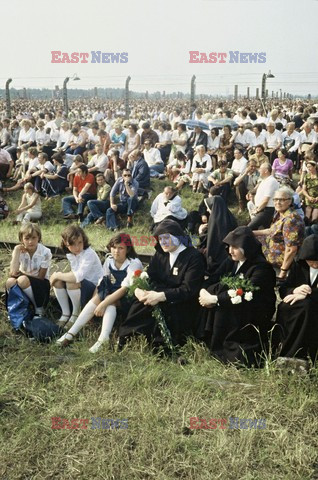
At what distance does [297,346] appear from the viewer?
4836 mm

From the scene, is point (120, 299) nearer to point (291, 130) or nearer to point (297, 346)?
point (297, 346)

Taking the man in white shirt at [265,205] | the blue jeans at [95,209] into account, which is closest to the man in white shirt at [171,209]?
the man in white shirt at [265,205]

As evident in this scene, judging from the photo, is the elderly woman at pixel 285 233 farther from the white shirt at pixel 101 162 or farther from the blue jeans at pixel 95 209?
the white shirt at pixel 101 162

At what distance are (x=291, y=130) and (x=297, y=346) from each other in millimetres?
8275

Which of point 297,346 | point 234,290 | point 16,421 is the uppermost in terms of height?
point 234,290

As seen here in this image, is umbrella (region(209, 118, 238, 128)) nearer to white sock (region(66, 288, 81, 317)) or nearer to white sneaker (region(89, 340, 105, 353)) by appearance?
white sock (region(66, 288, 81, 317))

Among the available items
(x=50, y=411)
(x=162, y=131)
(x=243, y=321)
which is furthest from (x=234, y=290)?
(x=162, y=131)

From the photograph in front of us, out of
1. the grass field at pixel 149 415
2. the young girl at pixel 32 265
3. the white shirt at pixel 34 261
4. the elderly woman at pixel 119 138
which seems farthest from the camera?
the elderly woman at pixel 119 138

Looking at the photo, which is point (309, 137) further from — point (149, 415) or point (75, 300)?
point (149, 415)

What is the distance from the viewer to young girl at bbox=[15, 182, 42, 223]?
37.0 ft

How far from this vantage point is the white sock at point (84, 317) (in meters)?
5.70

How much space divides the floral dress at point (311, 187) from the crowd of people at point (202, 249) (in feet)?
0.06

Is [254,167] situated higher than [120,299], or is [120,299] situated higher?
[254,167]

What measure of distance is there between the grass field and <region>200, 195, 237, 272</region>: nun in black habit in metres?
1.74
